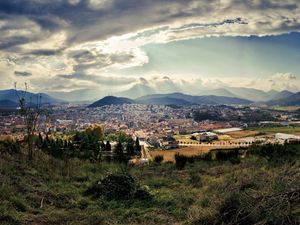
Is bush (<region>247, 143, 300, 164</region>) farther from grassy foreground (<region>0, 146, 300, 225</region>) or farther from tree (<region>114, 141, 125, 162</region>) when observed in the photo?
tree (<region>114, 141, 125, 162</region>)

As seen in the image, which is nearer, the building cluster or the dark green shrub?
the dark green shrub

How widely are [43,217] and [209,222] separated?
4351mm

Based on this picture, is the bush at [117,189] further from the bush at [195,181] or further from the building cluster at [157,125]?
the building cluster at [157,125]

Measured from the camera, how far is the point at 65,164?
17.5m

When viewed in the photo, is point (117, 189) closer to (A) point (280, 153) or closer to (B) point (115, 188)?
(B) point (115, 188)

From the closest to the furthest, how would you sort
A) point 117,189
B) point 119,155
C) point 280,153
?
point 117,189 → point 280,153 → point 119,155

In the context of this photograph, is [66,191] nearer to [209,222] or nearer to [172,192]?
[172,192]

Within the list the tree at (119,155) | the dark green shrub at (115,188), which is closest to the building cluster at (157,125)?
the tree at (119,155)

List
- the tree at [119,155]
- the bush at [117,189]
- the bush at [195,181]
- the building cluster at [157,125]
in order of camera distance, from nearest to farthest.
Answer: the bush at [117,189] → the bush at [195,181] → the tree at [119,155] → the building cluster at [157,125]

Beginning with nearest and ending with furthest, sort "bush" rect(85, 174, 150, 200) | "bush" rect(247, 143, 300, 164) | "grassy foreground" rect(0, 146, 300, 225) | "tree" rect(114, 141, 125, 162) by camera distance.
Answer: "grassy foreground" rect(0, 146, 300, 225) < "bush" rect(85, 174, 150, 200) < "bush" rect(247, 143, 300, 164) < "tree" rect(114, 141, 125, 162)

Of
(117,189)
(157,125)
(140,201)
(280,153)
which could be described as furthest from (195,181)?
(157,125)

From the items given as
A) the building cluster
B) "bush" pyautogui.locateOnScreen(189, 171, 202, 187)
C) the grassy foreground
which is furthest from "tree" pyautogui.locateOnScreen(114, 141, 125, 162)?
"bush" pyautogui.locateOnScreen(189, 171, 202, 187)

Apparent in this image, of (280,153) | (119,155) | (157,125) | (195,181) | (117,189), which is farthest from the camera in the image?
(157,125)

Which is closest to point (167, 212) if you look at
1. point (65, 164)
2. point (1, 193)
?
point (1, 193)
